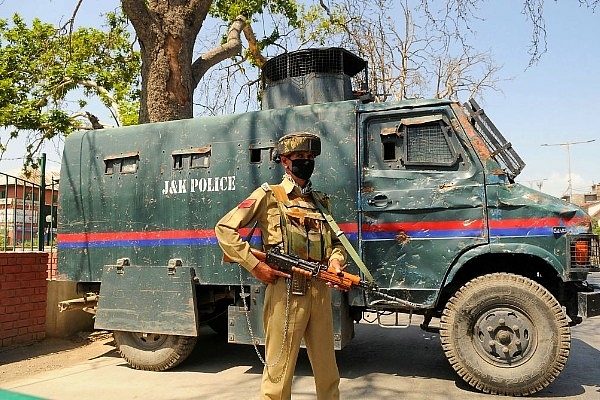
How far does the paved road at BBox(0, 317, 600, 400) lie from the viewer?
4511 millimetres

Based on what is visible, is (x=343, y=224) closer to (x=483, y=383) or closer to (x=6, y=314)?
(x=483, y=383)

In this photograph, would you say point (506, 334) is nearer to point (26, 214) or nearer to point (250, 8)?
point (26, 214)

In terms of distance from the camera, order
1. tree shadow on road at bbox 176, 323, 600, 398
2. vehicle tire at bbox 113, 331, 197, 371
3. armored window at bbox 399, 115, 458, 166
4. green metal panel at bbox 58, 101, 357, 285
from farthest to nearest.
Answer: vehicle tire at bbox 113, 331, 197, 371 < green metal panel at bbox 58, 101, 357, 285 < tree shadow on road at bbox 176, 323, 600, 398 < armored window at bbox 399, 115, 458, 166

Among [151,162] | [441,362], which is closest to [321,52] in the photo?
[151,162]

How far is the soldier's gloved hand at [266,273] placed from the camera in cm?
318

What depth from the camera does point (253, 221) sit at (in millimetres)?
3416

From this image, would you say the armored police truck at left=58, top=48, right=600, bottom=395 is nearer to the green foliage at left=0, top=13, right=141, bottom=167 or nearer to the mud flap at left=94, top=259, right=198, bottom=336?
the mud flap at left=94, top=259, right=198, bottom=336

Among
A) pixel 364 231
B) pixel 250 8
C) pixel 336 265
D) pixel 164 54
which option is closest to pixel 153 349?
pixel 364 231

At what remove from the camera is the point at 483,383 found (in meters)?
4.36

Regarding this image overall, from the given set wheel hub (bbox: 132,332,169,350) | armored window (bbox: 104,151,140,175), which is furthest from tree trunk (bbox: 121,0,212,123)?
wheel hub (bbox: 132,332,169,350)

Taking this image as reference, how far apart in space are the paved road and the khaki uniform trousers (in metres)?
1.29

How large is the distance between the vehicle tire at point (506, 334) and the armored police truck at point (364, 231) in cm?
1

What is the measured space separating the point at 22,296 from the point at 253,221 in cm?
426

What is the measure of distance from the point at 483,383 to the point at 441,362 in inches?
50.7
